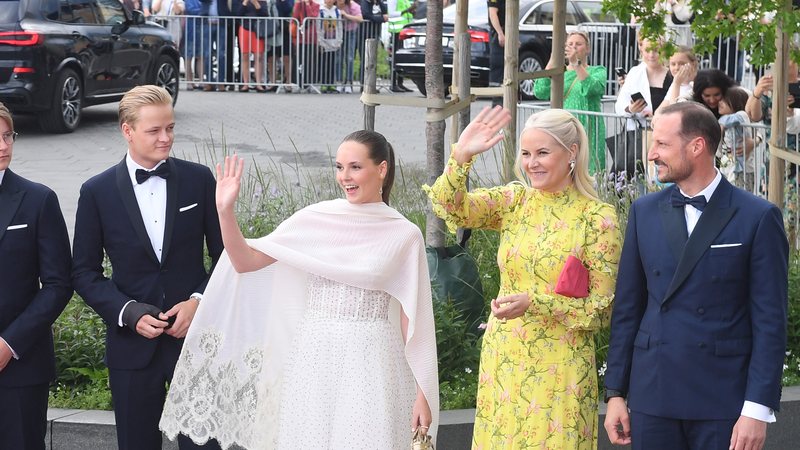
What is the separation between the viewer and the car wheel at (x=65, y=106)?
16.3 m

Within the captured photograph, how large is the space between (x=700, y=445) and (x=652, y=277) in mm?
589

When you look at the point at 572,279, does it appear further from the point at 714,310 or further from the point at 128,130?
the point at 128,130

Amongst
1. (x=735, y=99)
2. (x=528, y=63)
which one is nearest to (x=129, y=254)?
(x=735, y=99)

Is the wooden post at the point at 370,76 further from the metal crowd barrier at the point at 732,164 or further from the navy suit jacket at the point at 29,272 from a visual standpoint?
the navy suit jacket at the point at 29,272

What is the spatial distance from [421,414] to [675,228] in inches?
46.1

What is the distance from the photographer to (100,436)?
602 centimetres

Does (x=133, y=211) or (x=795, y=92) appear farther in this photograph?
(x=795, y=92)

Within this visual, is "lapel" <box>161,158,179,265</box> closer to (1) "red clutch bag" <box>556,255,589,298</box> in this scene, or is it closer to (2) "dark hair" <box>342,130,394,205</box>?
(2) "dark hair" <box>342,130,394,205</box>

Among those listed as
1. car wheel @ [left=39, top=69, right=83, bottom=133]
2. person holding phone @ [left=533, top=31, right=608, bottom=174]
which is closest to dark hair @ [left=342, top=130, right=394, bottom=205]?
person holding phone @ [left=533, top=31, right=608, bottom=174]

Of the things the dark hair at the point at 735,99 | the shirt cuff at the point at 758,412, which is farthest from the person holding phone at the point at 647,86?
the shirt cuff at the point at 758,412

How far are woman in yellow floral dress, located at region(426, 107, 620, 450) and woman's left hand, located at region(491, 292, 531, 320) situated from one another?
129mm

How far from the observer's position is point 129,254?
501cm

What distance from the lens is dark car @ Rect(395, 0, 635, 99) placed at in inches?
840

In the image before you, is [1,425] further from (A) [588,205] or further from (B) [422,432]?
(A) [588,205]
